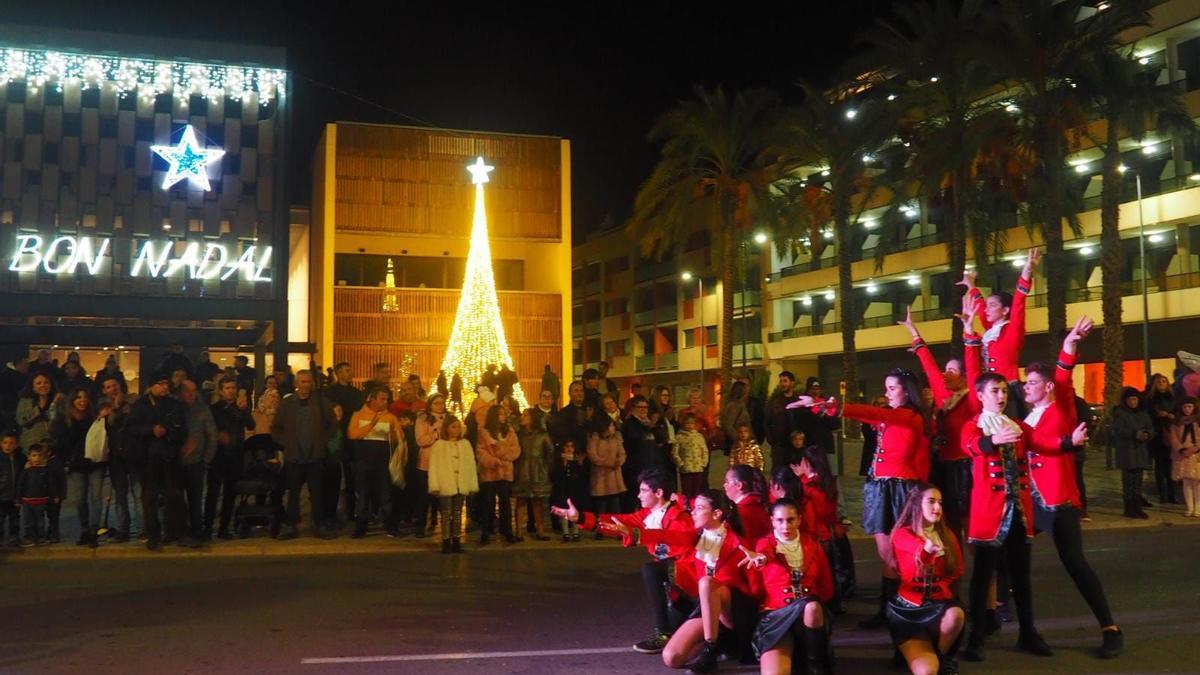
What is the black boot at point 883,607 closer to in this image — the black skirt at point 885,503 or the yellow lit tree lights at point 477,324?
the black skirt at point 885,503

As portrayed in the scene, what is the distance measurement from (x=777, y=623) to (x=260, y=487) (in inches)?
348

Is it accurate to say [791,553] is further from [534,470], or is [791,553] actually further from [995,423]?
[534,470]

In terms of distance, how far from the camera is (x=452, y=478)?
13.0 metres

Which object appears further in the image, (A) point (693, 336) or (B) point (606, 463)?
(A) point (693, 336)

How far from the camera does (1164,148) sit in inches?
1553

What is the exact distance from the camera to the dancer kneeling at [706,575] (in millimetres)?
6738

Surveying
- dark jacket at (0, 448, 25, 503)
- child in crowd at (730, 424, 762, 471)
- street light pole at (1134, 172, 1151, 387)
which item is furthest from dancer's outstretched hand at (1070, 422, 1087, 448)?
street light pole at (1134, 172, 1151, 387)

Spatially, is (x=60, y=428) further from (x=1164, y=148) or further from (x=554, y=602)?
(x=1164, y=148)

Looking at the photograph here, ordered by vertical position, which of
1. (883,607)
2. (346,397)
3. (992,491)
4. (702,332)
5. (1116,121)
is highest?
(1116,121)

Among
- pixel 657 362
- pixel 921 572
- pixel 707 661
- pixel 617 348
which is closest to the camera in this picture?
pixel 921 572

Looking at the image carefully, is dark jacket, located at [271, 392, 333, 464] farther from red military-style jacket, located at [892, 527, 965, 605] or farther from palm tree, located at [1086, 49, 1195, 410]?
palm tree, located at [1086, 49, 1195, 410]

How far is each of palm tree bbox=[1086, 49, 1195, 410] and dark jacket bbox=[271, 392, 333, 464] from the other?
1915 centimetres

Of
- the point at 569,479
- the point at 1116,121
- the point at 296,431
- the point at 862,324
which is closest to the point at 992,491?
the point at 569,479

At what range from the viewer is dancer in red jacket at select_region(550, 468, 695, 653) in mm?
7227
